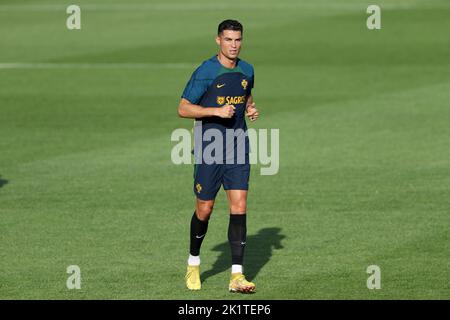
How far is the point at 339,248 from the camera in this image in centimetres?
1358

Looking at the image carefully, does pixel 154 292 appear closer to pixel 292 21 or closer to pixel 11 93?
pixel 11 93

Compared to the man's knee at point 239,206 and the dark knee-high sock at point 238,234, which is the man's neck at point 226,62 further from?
the dark knee-high sock at point 238,234

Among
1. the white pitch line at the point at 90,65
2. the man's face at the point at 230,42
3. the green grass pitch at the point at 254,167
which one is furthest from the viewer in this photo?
the white pitch line at the point at 90,65

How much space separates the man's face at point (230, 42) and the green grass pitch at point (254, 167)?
222cm

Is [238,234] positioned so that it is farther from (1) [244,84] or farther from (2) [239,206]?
(1) [244,84]

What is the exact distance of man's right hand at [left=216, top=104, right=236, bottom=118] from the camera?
11281 millimetres

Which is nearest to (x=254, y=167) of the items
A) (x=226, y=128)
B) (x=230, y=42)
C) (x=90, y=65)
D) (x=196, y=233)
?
(x=196, y=233)

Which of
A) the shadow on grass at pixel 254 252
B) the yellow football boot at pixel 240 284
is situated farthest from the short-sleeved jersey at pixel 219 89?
the shadow on grass at pixel 254 252

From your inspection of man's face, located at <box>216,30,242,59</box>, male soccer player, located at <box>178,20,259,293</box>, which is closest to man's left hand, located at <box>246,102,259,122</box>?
male soccer player, located at <box>178,20,259,293</box>

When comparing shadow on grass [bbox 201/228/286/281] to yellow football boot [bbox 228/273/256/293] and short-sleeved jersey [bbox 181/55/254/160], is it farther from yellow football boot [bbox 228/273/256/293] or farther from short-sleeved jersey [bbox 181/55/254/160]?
short-sleeved jersey [bbox 181/55/254/160]

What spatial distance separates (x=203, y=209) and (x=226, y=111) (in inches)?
44.4

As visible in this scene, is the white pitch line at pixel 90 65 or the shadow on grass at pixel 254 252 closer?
the shadow on grass at pixel 254 252

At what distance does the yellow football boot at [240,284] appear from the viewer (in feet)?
38.0

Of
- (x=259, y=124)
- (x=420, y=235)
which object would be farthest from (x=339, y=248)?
(x=259, y=124)
